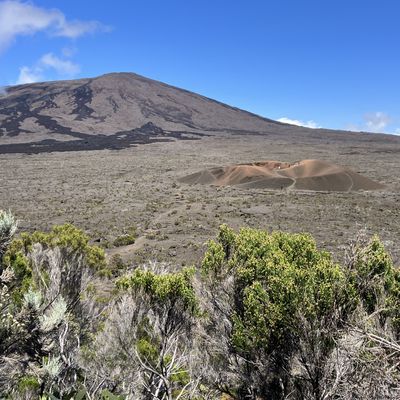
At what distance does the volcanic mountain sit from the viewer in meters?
40.8

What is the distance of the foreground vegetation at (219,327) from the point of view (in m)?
5.10

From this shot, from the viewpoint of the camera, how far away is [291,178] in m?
43.1

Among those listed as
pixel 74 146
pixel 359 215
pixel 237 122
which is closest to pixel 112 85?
pixel 237 122

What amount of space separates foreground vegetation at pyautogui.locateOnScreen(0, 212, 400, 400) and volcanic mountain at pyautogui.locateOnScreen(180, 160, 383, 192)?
1280 inches

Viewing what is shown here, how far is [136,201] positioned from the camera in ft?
116

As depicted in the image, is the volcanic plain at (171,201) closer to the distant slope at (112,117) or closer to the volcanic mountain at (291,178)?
the volcanic mountain at (291,178)

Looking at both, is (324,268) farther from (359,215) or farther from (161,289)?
(359,215)

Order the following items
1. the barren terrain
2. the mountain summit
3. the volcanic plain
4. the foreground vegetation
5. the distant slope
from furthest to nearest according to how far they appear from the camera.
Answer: the mountain summit → the distant slope → the volcanic plain → the barren terrain → the foreground vegetation

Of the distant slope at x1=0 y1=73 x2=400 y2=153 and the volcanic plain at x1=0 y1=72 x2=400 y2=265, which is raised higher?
Result: the distant slope at x1=0 y1=73 x2=400 y2=153

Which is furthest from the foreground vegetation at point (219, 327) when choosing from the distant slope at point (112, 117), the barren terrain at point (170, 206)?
the distant slope at point (112, 117)

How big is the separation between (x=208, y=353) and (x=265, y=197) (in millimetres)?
28830

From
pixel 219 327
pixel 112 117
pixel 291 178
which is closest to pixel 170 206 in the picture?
pixel 291 178

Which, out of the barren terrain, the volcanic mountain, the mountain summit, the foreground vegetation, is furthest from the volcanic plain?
the mountain summit

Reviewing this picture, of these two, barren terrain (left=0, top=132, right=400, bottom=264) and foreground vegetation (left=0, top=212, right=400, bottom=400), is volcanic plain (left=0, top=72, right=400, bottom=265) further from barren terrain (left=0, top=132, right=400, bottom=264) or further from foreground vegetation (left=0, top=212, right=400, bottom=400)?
foreground vegetation (left=0, top=212, right=400, bottom=400)
